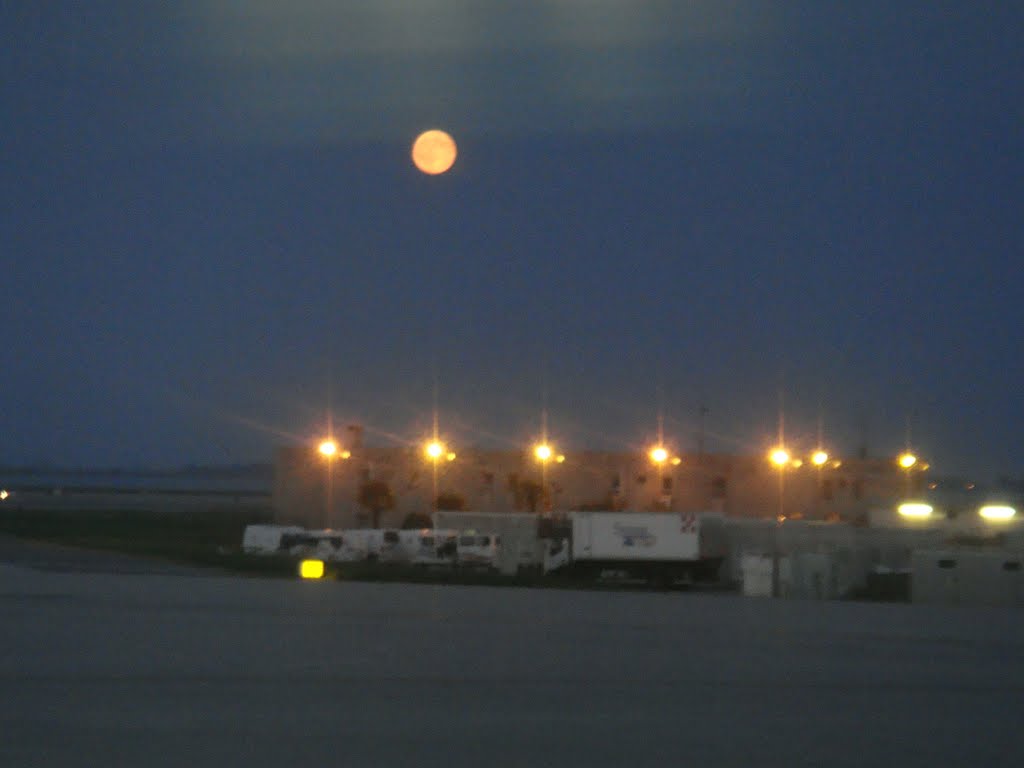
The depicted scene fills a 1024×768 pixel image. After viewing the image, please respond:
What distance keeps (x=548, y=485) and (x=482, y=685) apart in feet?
180

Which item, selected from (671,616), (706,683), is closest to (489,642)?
(706,683)

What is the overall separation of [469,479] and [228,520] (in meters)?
22.3

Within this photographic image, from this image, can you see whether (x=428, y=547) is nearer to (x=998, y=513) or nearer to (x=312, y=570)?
(x=312, y=570)

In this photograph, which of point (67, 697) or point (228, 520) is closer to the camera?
Result: point (67, 697)

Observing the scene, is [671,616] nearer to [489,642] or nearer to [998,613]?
[489,642]

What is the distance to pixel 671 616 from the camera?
1878 cm

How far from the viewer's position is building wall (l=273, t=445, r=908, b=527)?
65875 mm

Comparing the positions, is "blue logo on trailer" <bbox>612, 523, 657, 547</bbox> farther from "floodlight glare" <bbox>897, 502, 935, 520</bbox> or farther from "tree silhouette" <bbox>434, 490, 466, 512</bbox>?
"tree silhouette" <bbox>434, 490, 466, 512</bbox>

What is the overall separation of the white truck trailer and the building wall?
26.0 meters

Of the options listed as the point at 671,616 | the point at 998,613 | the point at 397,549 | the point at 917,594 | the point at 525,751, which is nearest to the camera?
the point at 525,751

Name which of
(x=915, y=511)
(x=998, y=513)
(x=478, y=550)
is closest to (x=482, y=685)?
(x=478, y=550)

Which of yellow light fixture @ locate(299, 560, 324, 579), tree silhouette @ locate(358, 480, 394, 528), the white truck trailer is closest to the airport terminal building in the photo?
tree silhouette @ locate(358, 480, 394, 528)

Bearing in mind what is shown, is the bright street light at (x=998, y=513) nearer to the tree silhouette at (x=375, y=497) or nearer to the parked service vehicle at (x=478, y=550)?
the parked service vehicle at (x=478, y=550)

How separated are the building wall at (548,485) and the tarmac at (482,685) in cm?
4617
